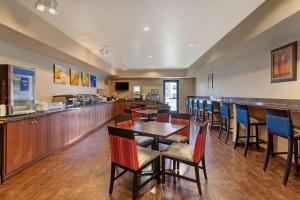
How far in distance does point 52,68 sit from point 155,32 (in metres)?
3.08

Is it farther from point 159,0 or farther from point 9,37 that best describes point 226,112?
point 9,37

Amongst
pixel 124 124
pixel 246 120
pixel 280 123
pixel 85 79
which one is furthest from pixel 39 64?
pixel 280 123

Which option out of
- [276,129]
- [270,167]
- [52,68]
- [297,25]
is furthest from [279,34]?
[52,68]

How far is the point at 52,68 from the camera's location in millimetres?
5266

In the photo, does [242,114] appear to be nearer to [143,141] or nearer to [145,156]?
[143,141]

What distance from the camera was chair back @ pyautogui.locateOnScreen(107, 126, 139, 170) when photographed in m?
2.17

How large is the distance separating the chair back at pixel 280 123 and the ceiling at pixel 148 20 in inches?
69.8

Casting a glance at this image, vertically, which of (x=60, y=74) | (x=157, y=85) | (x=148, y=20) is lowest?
(x=60, y=74)

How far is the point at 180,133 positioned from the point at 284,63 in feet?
8.29

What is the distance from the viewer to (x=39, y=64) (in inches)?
186

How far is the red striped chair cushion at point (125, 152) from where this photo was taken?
2.18m

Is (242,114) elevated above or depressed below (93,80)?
below

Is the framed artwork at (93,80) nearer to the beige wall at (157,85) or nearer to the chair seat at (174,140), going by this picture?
the beige wall at (157,85)

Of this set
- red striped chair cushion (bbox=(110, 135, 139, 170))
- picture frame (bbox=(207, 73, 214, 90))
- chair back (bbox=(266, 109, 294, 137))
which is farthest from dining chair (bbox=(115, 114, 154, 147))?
picture frame (bbox=(207, 73, 214, 90))
